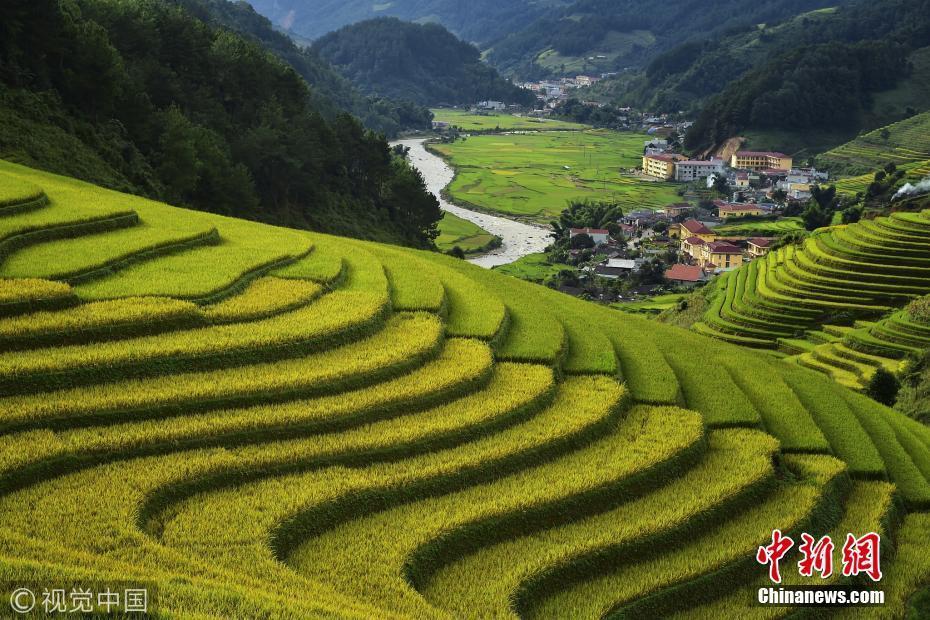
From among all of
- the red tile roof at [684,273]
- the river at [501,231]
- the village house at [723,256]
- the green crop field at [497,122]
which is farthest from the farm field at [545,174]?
the red tile roof at [684,273]

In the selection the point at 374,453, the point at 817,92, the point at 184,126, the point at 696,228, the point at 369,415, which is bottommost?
the point at 374,453

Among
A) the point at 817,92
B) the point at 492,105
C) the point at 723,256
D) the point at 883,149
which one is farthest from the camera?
the point at 492,105

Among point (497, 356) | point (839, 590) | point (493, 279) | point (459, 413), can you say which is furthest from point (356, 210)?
point (839, 590)

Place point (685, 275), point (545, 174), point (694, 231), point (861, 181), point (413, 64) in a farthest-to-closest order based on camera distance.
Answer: point (413, 64) → point (545, 174) → point (861, 181) → point (694, 231) → point (685, 275)

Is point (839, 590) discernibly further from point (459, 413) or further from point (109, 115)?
point (109, 115)

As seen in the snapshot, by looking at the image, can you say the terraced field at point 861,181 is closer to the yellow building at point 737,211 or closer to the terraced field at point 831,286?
the yellow building at point 737,211

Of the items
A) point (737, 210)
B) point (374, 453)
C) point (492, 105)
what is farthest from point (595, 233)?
point (492, 105)

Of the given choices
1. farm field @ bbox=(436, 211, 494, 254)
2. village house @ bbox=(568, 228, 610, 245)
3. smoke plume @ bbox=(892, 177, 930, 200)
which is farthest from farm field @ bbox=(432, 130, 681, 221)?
smoke plume @ bbox=(892, 177, 930, 200)

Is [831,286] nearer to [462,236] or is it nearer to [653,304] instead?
[653,304]
